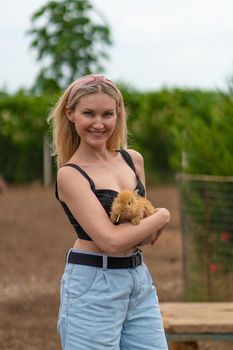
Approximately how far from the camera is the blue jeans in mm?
3289

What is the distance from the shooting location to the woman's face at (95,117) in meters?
3.38

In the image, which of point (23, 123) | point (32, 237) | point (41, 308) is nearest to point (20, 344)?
point (41, 308)

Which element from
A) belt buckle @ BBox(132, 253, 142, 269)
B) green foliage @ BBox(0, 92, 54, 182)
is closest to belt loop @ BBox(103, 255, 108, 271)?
belt buckle @ BBox(132, 253, 142, 269)

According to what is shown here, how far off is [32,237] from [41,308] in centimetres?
542

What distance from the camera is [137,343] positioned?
3387mm

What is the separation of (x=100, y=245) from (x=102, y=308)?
0.71ft

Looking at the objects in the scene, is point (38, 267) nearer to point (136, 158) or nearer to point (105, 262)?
point (136, 158)

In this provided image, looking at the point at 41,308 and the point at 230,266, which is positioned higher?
the point at 230,266

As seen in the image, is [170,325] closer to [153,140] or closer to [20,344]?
[20,344]

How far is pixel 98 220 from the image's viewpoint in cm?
328

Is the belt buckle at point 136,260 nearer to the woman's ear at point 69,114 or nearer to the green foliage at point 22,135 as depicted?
the woman's ear at point 69,114

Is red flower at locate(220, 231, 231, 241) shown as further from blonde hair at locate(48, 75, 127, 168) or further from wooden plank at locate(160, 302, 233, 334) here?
blonde hair at locate(48, 75, 127, 168)

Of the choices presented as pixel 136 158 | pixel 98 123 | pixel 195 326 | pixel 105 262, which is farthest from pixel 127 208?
pixel 195 326

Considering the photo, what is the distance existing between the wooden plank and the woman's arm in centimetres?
198
